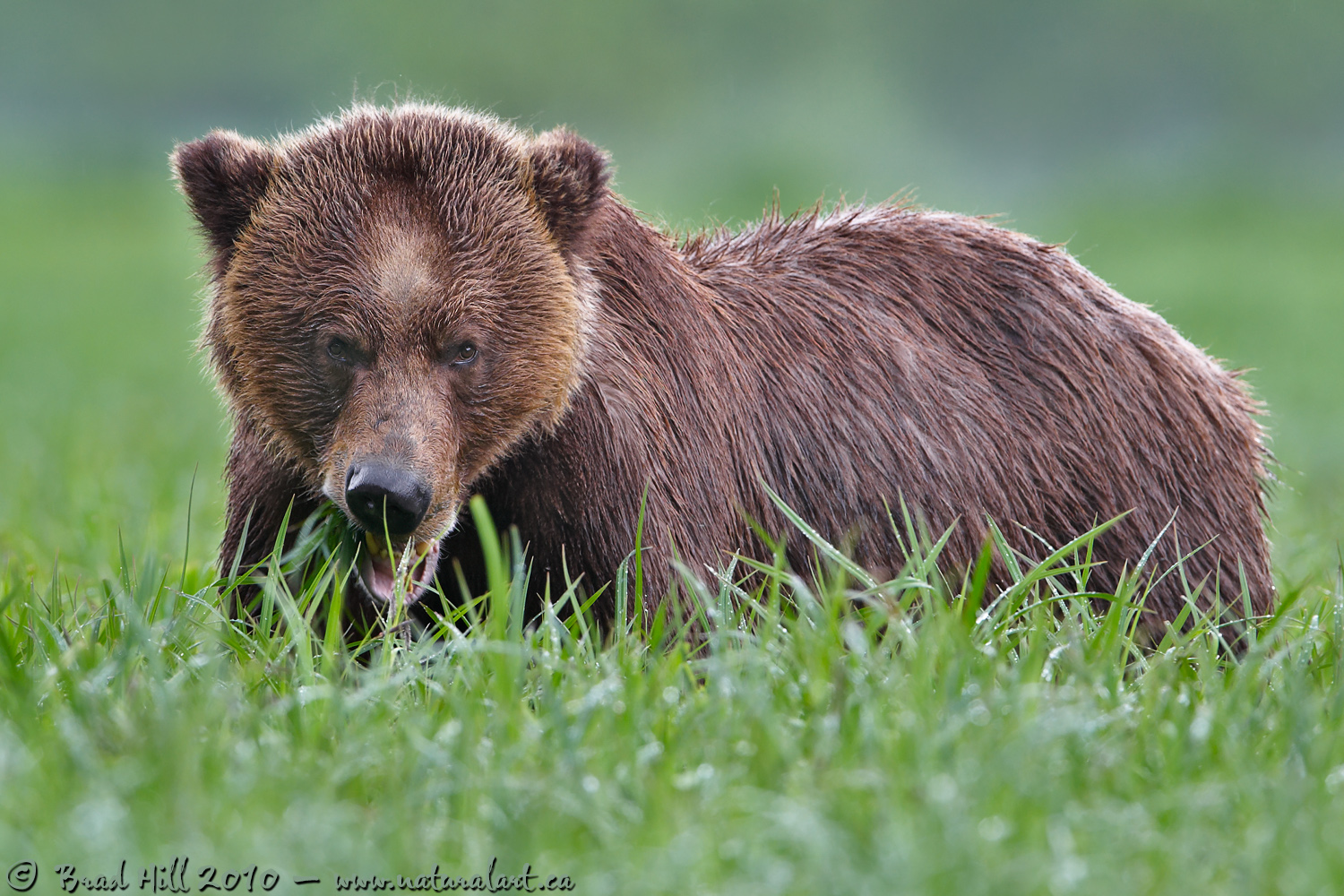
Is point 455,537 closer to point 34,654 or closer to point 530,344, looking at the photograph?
point 530,344

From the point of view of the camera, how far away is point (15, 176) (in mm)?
27422

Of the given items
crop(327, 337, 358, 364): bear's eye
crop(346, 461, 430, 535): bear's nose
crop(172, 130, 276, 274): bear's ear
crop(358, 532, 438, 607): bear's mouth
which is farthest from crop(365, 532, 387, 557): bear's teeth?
crop(172, 130, 276, 274): bear's ear

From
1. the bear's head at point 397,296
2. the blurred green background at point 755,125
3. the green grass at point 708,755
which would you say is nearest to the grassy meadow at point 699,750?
the green grass at point 708,755

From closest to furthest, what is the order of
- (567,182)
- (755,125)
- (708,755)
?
(708,755) → (567,182) → (755,125)

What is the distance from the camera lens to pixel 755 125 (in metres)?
31.7

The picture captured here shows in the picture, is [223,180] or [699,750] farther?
[223,180]

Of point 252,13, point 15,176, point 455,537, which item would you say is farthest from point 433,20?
point 455,537

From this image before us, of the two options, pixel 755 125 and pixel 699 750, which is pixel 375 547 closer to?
pixel 699 750

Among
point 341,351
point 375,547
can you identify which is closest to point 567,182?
point 341,351

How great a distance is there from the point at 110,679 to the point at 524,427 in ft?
3.69

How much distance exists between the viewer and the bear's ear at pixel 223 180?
3723 millimetres

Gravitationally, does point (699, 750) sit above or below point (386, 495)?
below

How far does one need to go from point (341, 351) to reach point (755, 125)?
29.0 metres

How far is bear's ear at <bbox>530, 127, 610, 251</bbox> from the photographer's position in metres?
3.73
